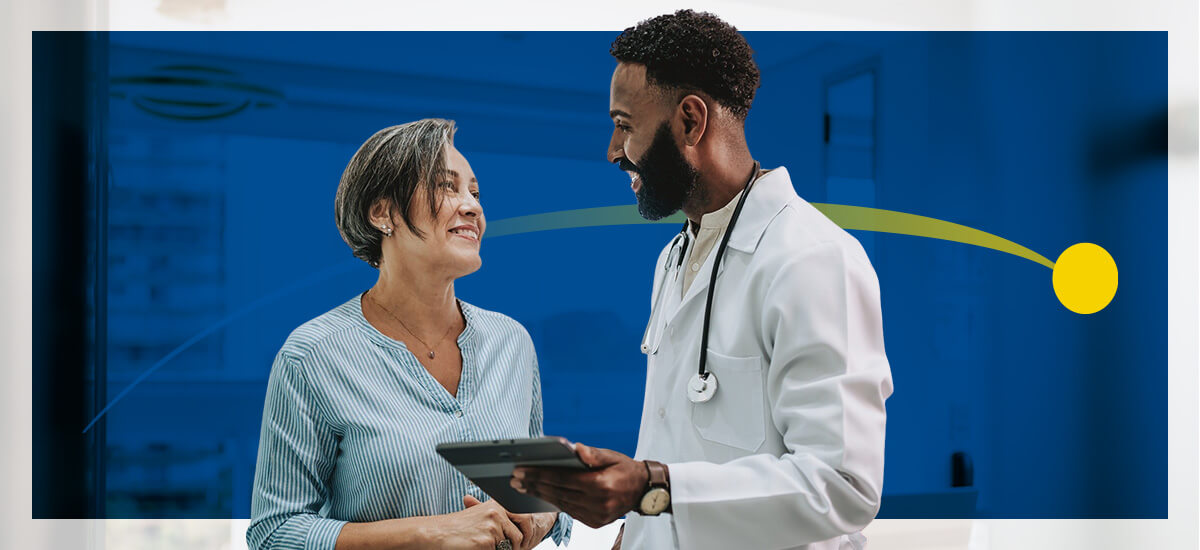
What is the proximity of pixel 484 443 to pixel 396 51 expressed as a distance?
2.13 m

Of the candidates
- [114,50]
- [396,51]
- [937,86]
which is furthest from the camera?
[937,86]

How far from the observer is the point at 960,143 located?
12.5 feet

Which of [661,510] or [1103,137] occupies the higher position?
[1103,137]

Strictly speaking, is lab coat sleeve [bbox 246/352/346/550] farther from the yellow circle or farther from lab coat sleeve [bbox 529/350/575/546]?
the yellow circle

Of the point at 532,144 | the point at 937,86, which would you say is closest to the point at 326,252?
the point at 532,144

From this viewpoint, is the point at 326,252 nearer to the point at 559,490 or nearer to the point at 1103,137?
the point at 559,490

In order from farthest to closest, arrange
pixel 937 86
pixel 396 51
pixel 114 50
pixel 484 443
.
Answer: pixel 937 86 → pixel 396 51 → pixel 114 50 → pixel 484 443

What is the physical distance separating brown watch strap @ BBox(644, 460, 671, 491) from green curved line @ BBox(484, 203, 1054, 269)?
5.91 feet

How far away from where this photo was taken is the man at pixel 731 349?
1563 mm

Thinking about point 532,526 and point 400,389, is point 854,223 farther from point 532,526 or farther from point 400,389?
point 400,389

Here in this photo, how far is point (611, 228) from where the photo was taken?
3408 millimetres

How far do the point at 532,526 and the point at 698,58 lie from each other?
3.76 ft

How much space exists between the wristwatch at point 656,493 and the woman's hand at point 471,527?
614 millimetres

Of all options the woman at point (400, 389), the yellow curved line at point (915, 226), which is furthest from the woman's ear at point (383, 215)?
the yellow curved line at point (915, 226)
